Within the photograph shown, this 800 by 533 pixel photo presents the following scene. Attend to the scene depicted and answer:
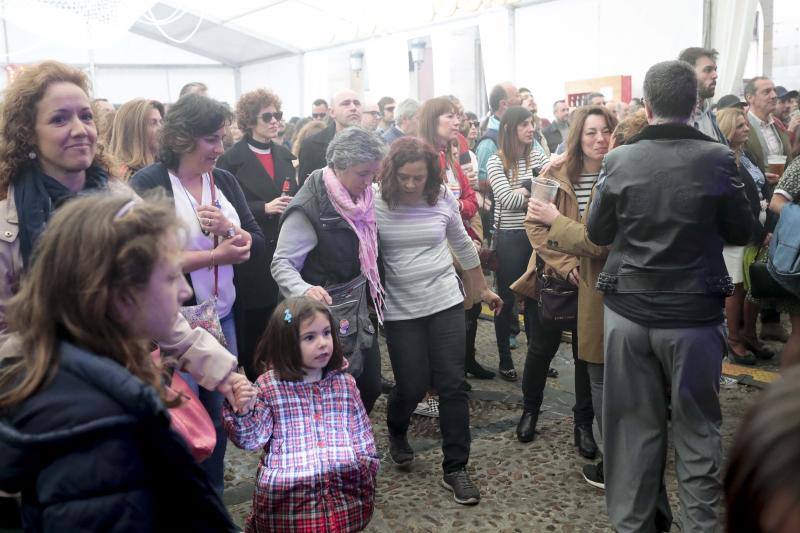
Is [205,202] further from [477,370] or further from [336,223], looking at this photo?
[477,370]

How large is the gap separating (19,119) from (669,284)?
2507mm

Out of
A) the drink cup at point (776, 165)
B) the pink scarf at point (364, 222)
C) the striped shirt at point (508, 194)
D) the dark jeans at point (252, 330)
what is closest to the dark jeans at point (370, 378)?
the pink scarf at point (364, 222)

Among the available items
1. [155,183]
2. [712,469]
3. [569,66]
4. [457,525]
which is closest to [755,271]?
[712,469]

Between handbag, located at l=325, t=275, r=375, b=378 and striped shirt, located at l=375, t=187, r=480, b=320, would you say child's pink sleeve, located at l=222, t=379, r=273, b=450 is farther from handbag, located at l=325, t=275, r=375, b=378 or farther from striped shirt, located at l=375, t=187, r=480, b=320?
striped shirt, located at l=375, t=187, r=480, b=320

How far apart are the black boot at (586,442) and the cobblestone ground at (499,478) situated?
54mm

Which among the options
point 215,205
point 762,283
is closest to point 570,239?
point 215,205

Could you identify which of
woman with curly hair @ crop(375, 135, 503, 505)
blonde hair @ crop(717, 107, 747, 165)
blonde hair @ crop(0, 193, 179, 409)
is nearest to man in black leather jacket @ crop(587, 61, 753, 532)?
woman with curly hair @ crop(375, 135, 503, 505)

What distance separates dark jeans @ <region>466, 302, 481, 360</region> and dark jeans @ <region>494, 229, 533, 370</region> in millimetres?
229

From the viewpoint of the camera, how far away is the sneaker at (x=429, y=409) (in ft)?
17.1

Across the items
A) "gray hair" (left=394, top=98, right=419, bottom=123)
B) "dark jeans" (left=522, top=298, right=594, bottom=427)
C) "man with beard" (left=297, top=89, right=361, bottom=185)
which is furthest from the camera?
"gray hair" (left=394, top=98, right=419, bottom=123)

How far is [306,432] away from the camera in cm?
313

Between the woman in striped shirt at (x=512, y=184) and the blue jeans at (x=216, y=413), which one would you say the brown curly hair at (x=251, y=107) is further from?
the blue jeans at (x=216, y=413)

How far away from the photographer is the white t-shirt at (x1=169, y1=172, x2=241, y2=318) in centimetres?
325

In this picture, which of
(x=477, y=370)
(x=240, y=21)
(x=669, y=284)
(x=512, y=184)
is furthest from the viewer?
(x=240, y=21)
